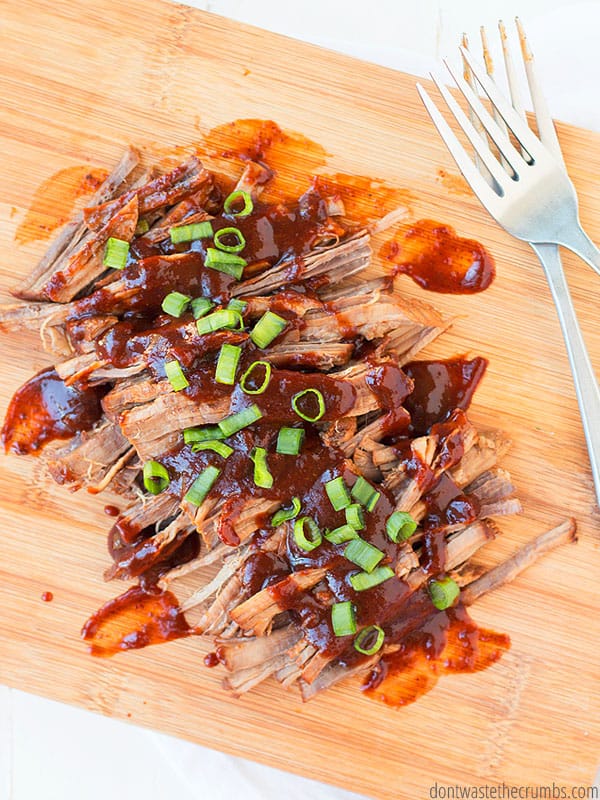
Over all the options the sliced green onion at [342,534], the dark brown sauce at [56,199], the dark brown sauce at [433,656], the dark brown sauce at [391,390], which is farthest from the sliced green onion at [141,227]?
the dark brown sauce at [433,656]

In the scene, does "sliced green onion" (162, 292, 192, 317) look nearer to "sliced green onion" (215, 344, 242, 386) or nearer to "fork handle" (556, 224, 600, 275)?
"sliced green onion" (215, 344, 242, 386)

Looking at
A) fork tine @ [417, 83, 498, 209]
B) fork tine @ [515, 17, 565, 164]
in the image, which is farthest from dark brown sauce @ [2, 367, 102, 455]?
fork tine @ [515, 17, 565, 164]

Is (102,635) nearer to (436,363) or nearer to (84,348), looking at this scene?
(84,348)

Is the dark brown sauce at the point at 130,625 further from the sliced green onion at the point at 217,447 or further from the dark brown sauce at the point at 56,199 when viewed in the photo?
the dark brown sauce at the point at 56,199

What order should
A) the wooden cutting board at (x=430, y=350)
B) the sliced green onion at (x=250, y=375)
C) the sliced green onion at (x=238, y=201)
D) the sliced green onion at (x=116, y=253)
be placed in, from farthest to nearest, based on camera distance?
the wooden cutting board at (x=430, y=350)
the sliced green onion at (x=238, y=201)
the sliced green onion at (x=116, y=253)
the sliced green onion at (x=250, y=375)

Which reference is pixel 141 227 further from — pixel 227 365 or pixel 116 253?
pixel 227 365

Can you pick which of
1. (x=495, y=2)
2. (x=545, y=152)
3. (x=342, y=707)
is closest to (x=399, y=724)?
(x=342, y=707)

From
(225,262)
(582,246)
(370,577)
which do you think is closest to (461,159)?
(582,246)
